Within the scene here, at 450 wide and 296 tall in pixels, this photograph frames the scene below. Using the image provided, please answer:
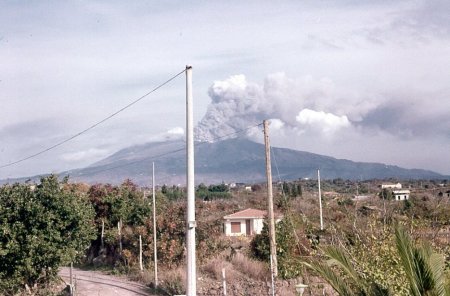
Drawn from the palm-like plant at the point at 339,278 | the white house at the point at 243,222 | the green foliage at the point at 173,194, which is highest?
the green foliage at the point at 173,194

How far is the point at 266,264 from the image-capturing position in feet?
99.1

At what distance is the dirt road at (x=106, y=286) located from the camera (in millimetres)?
27778

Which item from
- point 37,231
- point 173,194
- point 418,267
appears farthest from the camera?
point 173,194

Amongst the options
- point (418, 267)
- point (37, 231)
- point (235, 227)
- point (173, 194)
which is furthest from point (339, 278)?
point (173, 194)

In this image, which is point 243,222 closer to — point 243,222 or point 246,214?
point 243,222

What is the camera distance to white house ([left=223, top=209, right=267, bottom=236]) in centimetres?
5156

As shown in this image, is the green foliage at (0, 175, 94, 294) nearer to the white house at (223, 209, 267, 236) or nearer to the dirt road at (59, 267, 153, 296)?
the dirt road at (59, 267, 153, 296)

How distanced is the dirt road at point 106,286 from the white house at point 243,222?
1850cm

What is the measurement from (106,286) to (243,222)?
23.6 metres

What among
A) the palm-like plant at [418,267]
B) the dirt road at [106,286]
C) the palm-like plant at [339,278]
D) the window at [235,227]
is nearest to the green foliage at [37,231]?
A: the dirt road at [106,286]

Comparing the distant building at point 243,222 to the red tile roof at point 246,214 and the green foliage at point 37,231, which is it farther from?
the green foliage at point 37,231

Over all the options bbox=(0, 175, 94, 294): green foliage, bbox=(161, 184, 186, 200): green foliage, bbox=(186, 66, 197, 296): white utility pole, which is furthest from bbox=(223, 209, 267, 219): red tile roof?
bbox=(186, 66, 197, 296): white utility pole

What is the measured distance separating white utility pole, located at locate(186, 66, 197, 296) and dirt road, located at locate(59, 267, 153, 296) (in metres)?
18.4

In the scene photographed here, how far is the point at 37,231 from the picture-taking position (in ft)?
75.5
